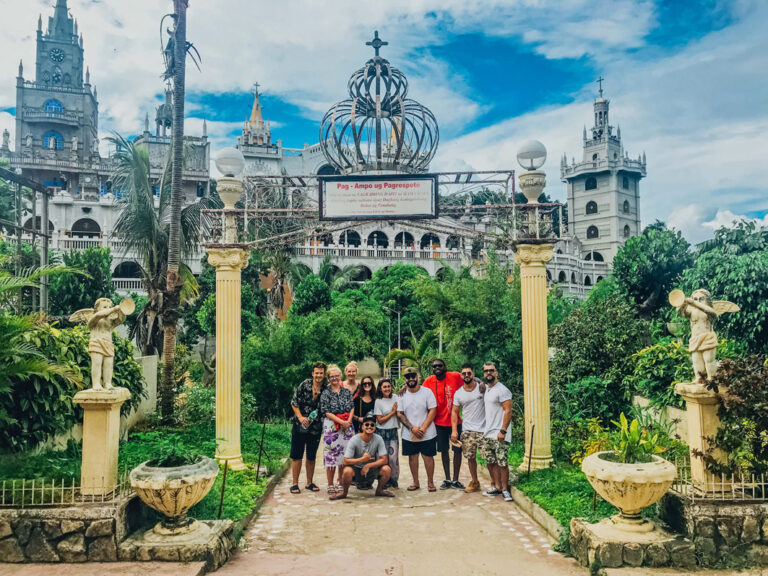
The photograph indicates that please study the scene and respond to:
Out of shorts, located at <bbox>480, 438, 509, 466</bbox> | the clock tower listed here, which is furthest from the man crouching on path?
the clock tower

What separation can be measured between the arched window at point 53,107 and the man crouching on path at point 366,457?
205 ft

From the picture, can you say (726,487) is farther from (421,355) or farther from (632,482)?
(421,355)

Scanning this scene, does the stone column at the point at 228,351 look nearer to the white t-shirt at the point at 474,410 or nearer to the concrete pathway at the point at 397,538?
the concrete pathway at the point at 397,538

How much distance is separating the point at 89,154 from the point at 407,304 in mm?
42847

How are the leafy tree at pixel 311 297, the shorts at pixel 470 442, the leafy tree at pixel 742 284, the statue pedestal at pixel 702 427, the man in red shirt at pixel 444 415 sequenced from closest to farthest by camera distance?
the statue pedestal at pixel 702 427 < the shorts at pixel 470 442 < the man in red shirt at pixel 444 415 < the leafy tree at pixel 742 284 < the leafy tree at pixel 311 297

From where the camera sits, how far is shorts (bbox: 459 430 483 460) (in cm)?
768

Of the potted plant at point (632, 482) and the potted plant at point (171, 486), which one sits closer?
the potted plant at point (632, 482)

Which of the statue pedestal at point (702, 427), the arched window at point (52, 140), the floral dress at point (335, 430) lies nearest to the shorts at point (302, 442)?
the floral dress at point (335, 430)

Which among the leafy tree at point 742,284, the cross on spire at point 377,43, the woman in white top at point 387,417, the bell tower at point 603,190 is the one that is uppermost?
the bell tower at point 603,190

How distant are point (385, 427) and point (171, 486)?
3.17m

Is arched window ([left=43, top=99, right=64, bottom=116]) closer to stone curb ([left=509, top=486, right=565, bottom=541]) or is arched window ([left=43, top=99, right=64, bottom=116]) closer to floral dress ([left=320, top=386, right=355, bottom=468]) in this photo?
floral dress ([left=320, top=386, right=355, bottom=468])

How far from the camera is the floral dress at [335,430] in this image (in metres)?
7.75

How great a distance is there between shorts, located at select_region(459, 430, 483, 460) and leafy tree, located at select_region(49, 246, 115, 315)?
65.8 feet

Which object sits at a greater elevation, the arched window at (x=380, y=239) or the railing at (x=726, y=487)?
the arched window at (x=380, y=239)
